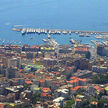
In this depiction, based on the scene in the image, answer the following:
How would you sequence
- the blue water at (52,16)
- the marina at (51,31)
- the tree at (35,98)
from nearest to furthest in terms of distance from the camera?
the tree at (35,98) → the blue water at (52,16) → the marina at (51,31)

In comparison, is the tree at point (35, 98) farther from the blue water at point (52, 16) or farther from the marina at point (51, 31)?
the marina at point (51, 31)

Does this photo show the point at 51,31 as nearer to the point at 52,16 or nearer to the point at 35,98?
the point at 52,16

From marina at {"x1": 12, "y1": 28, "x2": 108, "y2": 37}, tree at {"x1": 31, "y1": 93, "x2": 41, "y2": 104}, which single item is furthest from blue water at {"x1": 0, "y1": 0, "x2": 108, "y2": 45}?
tree at {"x1": 31, "y1": 93, "x2": 41, "y2": 104}

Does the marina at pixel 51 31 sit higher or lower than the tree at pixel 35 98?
higher

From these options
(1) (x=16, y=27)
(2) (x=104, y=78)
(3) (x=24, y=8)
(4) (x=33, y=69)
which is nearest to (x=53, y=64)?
(4) (x=33, y=69)

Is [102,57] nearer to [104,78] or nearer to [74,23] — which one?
[104,78]

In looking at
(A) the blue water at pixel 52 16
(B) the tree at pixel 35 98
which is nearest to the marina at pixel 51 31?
(A) the blue water at pixel 52 16

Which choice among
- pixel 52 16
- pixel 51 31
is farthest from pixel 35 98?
pixel 52 16

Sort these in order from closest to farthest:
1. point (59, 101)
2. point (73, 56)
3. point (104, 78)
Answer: point (59, 101) → point (104, 78) → point (73, 56)
